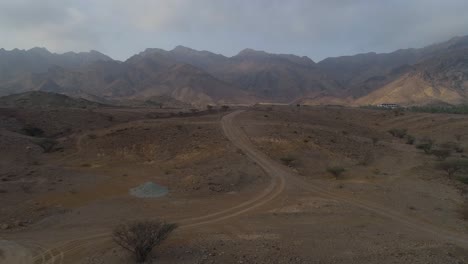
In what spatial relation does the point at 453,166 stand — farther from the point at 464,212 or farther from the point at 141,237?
the point at 141,237

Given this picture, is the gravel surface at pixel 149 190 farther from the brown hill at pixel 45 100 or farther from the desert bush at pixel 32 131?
the brown hill at pixel 45 100

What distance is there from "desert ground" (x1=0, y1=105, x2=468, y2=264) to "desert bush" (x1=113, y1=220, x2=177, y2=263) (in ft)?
1.48

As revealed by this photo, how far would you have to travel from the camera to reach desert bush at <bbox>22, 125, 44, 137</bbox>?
44700mm

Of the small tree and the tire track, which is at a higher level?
the small tree

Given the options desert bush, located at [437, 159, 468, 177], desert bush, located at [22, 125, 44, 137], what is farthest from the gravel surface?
desert bush, located at [22, 125, 44, 137]

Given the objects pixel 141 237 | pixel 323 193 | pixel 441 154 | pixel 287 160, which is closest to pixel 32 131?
pixel 287 160

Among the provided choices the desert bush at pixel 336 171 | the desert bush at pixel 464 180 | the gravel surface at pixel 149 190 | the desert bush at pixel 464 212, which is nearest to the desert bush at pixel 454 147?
the desert bush at pixel 464 180

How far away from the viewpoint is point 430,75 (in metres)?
164

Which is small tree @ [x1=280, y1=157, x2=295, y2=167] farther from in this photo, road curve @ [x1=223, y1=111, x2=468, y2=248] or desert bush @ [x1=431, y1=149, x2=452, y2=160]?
desert bush @ [x1=431, y1=149, x2=452, y2=160]

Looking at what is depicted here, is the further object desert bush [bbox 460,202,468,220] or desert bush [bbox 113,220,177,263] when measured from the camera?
desert bush [bbox 460,202,468,220]

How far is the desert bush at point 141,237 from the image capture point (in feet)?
46.9

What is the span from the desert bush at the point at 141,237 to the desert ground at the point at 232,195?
1.48 feet

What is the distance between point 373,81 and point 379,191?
183875mm

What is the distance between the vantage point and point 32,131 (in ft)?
148
